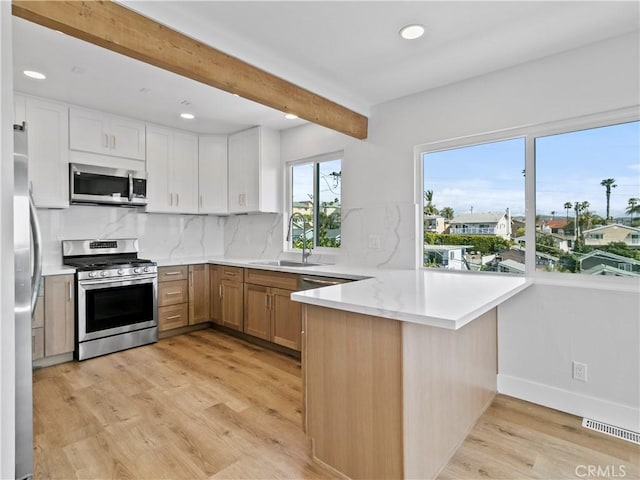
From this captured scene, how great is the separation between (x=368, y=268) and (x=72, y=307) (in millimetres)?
2774

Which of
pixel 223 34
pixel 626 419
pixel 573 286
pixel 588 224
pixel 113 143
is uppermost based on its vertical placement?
pixel 223 34

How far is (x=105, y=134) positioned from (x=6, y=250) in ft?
10.6

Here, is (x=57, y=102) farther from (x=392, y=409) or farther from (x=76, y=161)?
(x=392, y=409)

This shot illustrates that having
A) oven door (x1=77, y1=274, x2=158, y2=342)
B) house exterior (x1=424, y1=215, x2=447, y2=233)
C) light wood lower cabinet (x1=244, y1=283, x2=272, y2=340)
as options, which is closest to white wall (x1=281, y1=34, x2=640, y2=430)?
house exterior (x1=424, y1=215, x2=447, y2=233)

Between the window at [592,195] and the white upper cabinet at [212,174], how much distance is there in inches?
135

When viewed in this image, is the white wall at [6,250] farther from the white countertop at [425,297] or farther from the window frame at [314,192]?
the window frame at [314,192]

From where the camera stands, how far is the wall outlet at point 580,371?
A: 2.30 metres

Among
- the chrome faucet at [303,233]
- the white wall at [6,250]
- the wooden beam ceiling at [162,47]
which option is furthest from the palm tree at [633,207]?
the white wall at [6,250]

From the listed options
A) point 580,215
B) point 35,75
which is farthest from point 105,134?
point 580,215

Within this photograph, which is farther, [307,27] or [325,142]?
[325,142]

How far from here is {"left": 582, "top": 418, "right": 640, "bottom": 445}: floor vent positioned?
2.04m

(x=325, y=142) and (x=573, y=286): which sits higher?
(x=325, y=142)

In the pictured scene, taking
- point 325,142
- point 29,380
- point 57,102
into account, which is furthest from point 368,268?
point 57,102

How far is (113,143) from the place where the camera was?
3.70m
